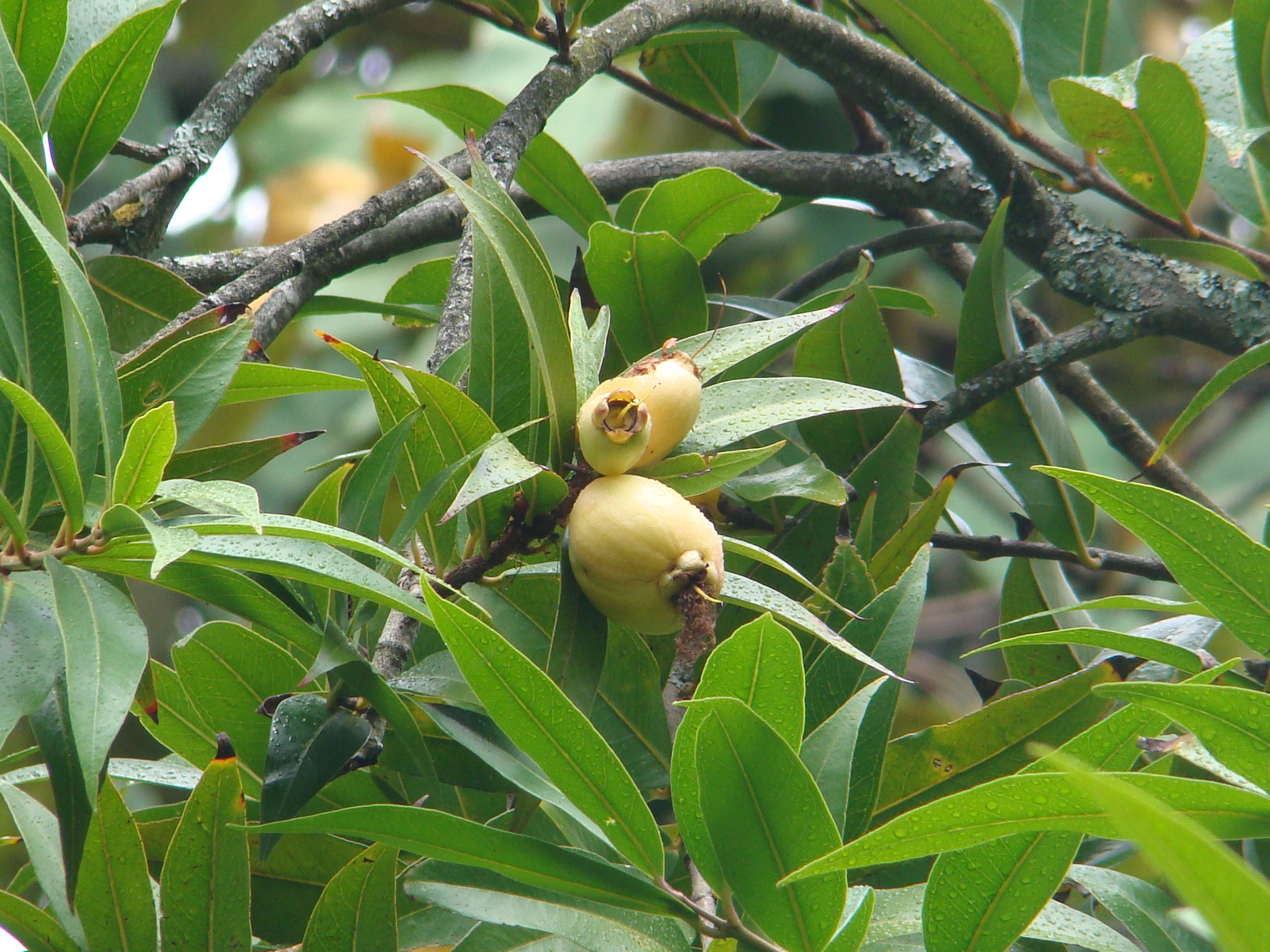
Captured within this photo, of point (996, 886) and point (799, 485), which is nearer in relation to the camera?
point (996, 886)

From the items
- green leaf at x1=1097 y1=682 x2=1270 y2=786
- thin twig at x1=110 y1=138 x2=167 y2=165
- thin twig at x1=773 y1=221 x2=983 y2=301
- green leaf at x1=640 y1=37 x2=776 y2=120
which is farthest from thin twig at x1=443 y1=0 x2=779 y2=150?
green leaf at x1=1097 y1=682 x2=1270 y2=786

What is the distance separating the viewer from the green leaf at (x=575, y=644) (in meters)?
0.45

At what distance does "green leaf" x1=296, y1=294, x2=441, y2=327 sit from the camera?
0.73 m

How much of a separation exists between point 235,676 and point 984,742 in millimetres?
393

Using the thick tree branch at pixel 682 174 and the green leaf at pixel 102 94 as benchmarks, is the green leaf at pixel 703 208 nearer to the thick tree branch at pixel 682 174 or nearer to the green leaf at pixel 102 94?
the thick tree branch at pixel 682 174

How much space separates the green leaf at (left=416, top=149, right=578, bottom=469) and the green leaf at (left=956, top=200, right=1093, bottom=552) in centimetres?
36

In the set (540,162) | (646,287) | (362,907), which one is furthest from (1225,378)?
(362,907)

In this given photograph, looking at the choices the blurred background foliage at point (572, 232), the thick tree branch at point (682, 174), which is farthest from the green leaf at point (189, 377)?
the blurred background foliage at point (572, 232)

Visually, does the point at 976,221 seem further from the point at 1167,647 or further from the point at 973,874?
the point at 973,874

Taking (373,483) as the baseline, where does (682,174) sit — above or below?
above

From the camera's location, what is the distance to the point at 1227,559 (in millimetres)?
455

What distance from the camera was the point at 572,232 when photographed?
2621 mm

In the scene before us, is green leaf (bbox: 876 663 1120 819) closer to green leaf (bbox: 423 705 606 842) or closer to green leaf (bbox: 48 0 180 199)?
green leaf (bbox: 423 705 606 842)

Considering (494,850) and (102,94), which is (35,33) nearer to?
(102,94)
